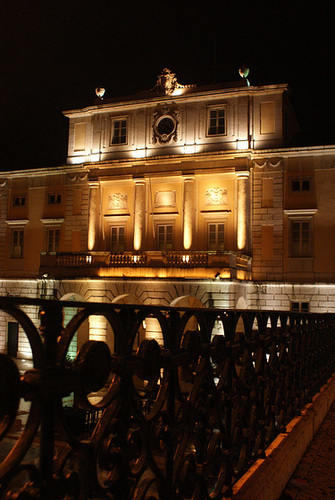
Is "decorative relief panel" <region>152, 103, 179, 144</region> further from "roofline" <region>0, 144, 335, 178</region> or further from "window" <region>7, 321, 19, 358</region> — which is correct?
"window" <region>7, 321, 19, 358</region>

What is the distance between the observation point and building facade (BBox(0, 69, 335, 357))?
25375 mm

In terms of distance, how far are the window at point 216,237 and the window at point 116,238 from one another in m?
5.84

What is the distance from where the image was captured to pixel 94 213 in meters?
30.6

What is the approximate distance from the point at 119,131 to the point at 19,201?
9173 millimetres

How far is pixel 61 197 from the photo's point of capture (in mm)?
32469

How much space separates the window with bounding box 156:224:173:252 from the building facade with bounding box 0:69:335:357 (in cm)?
7

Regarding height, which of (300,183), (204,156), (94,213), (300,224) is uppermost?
(204,156)

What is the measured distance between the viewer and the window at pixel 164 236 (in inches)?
1142

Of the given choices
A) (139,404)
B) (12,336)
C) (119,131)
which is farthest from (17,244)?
(139,404)

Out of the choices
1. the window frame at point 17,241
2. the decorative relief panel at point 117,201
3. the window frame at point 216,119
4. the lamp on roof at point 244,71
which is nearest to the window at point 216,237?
the window frame at point 216,119

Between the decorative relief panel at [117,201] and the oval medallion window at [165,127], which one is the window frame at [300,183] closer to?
the oval medallion window at [165,127]

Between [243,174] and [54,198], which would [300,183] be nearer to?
[243,174]

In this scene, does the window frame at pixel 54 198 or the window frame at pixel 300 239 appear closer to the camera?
the window frame at pixel 300 239

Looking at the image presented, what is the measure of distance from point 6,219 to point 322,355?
3040 centimetres
